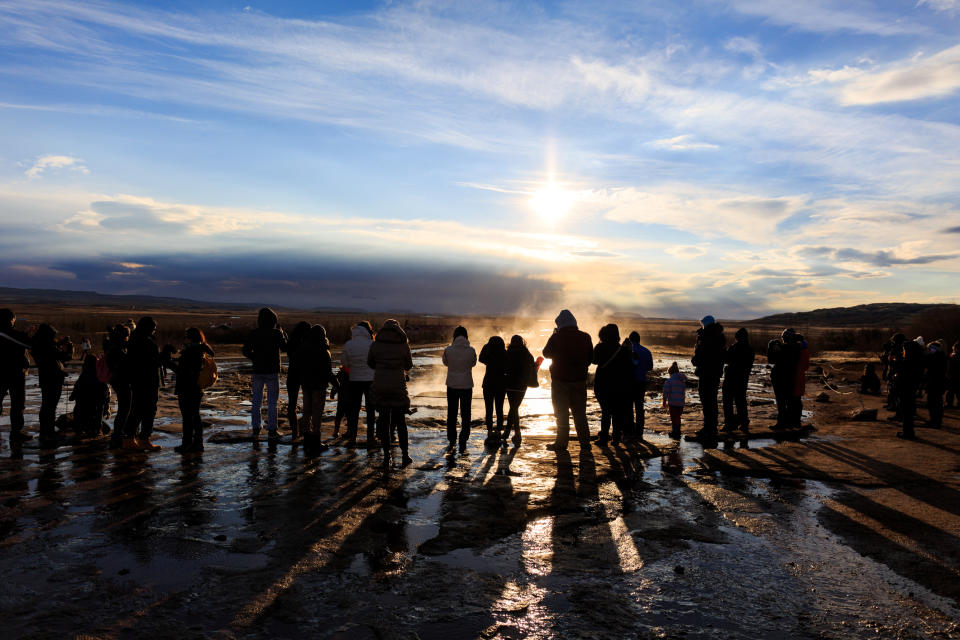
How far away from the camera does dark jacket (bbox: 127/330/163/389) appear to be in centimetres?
880

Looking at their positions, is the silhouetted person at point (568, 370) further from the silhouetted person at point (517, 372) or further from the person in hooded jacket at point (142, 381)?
the person in hooded jacket at point (142, 381)

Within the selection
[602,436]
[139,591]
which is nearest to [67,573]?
[139,591]

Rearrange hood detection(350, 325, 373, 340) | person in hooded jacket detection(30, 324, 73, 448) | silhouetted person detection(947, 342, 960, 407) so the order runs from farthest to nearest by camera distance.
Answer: silhouetted person detection(947, 342, 960, 407) < hood detection(350, 325, 373, 340) < person in hooded jacket detection(30, 324, 73, 448)

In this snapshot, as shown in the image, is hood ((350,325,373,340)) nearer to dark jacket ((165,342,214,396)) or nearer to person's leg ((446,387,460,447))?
person's leg ((446,387,460,447))

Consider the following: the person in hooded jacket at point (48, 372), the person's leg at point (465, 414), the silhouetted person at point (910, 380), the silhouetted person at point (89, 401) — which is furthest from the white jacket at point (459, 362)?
the silhouetted person at point (910, 380)

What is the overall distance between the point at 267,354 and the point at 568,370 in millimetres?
4926

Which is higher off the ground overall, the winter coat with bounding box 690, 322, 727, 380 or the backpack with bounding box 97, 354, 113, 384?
the winter coat with bounding box 690, 322, 727, 380

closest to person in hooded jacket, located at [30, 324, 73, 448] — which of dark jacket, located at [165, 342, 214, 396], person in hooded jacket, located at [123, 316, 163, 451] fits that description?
person in hooded jacket, located at [123, 316, 163, 451]

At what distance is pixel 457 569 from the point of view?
4934 millimetres

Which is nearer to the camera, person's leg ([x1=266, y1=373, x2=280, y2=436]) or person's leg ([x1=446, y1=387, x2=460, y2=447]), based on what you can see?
person's leg ([x1=446, y1=387, x2=460, y2=447])

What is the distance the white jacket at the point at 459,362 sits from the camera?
376 inches

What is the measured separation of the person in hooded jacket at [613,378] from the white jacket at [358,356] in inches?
152

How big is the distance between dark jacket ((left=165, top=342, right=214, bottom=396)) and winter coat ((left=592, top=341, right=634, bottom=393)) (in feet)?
20.8

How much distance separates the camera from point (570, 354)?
955cm
